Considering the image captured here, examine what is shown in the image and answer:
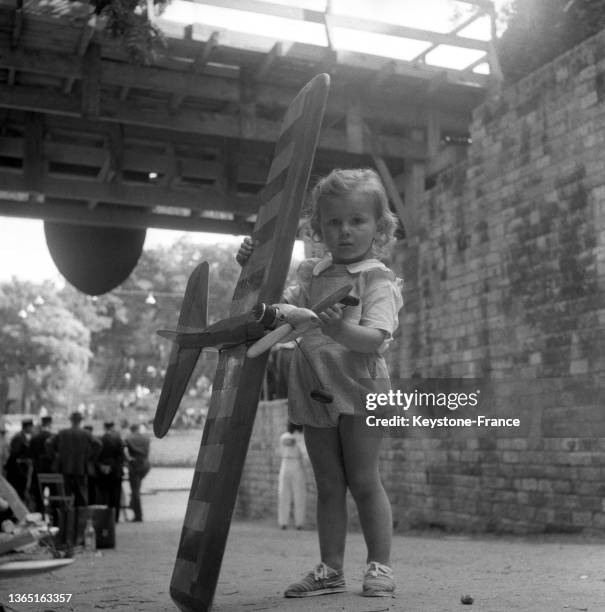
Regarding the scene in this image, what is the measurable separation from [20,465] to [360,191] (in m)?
11.4

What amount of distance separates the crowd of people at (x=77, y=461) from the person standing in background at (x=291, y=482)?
223cm

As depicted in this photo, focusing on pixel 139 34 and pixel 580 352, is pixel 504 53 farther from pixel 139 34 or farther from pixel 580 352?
pixel 139 34

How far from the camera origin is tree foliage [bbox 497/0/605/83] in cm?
940

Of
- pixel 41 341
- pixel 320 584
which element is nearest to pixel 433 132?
pixel 320 584

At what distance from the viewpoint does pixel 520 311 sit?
344 inches

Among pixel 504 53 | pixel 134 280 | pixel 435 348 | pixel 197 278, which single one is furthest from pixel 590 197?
pixel 134 280

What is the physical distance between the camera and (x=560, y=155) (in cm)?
834

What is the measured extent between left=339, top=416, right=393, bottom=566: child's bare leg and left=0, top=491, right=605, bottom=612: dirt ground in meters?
0.17

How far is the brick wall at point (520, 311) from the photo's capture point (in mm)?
7840

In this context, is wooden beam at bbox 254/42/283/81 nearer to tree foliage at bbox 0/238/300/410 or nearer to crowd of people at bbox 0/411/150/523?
crowd of people at bbox 0/411/150/523

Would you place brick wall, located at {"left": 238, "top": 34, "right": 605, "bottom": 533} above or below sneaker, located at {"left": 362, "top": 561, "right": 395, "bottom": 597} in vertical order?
above

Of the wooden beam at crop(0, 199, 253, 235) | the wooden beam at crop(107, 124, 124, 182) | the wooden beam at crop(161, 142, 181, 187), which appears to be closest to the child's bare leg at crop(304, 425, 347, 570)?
the wooden beam at crop(107, 124, 124, 182)

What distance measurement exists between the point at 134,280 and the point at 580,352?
48320 mm

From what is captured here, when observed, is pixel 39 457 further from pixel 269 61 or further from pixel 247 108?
pixel 269 61
